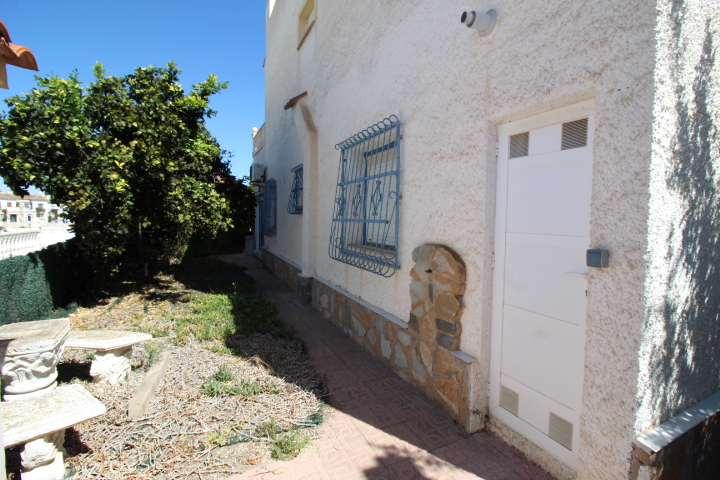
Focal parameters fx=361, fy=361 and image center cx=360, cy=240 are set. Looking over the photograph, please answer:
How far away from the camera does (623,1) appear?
1869 mm

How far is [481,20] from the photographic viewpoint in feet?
8.63

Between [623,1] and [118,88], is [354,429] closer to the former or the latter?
[623,1]

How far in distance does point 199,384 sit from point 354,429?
5.71ft

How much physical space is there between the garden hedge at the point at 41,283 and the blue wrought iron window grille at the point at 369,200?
14.1 ft

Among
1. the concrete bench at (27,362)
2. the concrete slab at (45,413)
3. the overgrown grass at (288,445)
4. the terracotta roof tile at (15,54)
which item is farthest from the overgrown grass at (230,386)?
the terracotta roof tile at (15,54)

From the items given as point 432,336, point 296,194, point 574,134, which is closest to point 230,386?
point 432,336

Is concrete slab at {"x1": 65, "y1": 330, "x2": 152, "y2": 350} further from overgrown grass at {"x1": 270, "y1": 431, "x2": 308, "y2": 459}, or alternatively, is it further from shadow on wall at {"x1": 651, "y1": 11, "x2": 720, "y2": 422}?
shadow on wall at {"x1": 651, "y1": 11, "x2": 720, "y2": 422}

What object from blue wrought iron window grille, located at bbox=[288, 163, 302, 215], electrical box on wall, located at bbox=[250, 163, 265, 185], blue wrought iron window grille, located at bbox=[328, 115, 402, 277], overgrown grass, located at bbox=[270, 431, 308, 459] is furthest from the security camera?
electrical box on wall, located at bbox=[250, 163, 265, 185]

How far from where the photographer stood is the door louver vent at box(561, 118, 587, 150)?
2.17m

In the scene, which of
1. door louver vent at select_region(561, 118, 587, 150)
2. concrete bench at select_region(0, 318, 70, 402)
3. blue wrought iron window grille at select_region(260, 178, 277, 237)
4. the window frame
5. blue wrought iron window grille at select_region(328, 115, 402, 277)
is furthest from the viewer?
blue wrought iron window grille at select_region(260, 178, 277, 237)

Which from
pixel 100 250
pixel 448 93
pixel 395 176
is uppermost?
pixel 448 93

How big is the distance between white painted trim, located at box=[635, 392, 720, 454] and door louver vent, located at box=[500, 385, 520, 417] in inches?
33.8

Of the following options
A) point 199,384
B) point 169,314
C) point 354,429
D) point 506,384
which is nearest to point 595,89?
point 506,384

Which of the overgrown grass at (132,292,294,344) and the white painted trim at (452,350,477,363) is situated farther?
the overgrown grass at (132,292,294,344)
